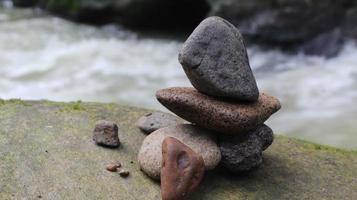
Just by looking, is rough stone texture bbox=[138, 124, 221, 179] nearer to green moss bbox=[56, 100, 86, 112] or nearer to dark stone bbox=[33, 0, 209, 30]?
green moss bbox=[56, 100, 86, 112]

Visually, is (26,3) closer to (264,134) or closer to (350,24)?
(350,24)

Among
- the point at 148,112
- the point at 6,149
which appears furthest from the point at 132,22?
the point at 6,149

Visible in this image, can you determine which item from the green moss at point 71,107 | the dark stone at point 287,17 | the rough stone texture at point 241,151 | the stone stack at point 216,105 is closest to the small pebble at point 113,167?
the stone stack at point 216,105

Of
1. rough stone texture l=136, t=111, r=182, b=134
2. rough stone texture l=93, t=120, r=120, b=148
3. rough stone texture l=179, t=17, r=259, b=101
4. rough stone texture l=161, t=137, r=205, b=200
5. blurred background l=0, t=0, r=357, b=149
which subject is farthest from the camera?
blurred background l=0, t=0, r=357, b=149

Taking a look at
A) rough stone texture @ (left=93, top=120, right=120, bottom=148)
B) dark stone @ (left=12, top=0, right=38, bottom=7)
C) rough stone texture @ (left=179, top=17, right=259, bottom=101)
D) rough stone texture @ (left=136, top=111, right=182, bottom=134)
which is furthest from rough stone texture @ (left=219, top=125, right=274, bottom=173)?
dark stone @ (left=12, top=0, right=38, bottom=7)

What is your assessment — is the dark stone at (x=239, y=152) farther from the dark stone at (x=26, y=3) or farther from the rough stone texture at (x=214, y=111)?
the dark stone at (x=26, y=3)

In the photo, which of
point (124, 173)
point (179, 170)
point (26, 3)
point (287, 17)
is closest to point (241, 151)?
point (179, 170)
